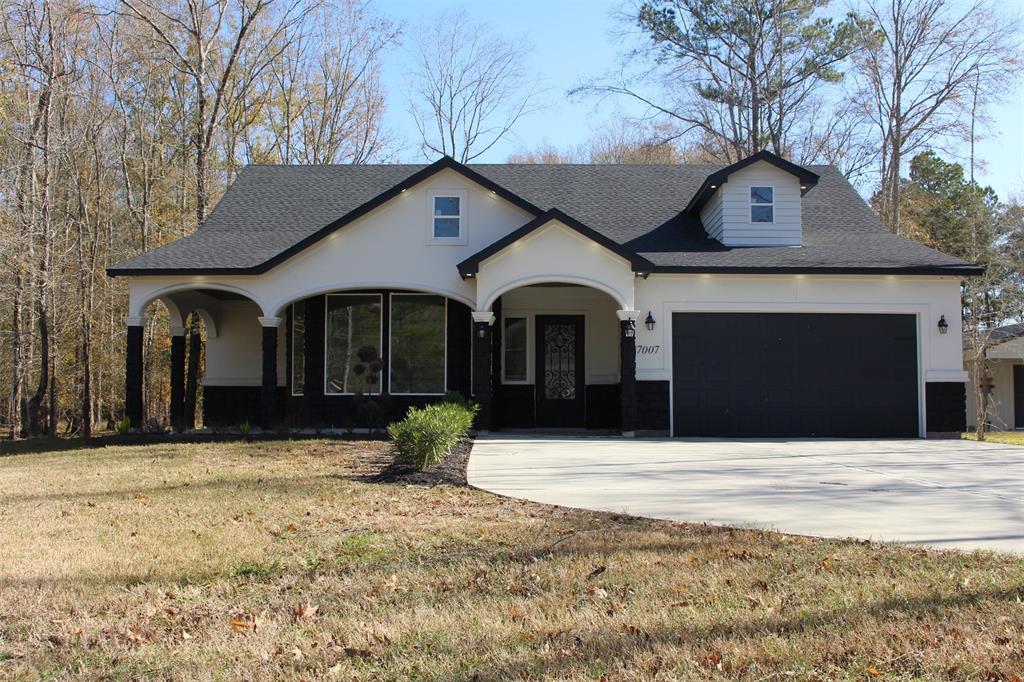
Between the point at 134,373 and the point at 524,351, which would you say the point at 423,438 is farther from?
the point at 134,373

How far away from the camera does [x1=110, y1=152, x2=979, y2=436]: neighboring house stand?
1512 centimetres

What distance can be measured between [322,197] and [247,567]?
14.2 meters

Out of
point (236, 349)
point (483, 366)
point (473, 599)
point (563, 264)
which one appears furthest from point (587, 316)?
point (473, 599)

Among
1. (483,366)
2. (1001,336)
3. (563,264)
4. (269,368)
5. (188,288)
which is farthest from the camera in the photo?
(1001,336)

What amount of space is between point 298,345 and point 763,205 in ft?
31.1

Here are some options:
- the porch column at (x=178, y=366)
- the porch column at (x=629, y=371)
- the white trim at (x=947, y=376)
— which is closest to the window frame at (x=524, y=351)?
the porch column at (x=629, y=371)

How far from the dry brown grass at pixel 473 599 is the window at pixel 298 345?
30.2 ft

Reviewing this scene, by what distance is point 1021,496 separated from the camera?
834cm

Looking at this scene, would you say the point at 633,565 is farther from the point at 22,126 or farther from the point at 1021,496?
the point at 22,126

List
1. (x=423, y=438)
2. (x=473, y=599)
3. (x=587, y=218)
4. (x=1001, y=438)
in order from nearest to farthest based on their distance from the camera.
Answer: (x=473, y=599), (x=423, y=438), (x=1001, y=438), (x=587, y=218)

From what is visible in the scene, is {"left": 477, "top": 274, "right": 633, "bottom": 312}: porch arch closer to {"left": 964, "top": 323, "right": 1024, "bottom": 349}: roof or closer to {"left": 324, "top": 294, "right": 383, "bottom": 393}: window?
{"left": 324, "top": 294, "right": 383, "bottom": 393}: window

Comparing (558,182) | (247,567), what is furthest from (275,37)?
(247,567)

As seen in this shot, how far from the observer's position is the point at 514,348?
17328 millimetres

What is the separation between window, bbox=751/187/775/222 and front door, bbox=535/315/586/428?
3.90 m
